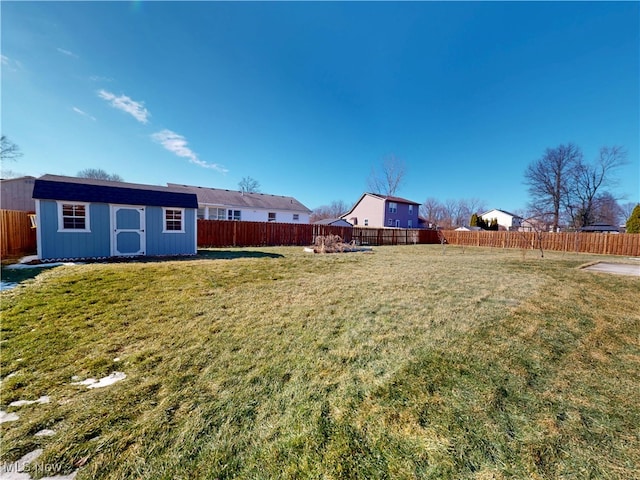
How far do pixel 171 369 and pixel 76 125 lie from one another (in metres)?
13.1

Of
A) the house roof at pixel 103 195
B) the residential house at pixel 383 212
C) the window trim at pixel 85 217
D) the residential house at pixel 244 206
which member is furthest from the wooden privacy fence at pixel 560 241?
the window trim at pixel 85 217

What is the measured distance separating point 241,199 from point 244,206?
1238mm

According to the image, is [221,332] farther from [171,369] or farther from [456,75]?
[456,75]

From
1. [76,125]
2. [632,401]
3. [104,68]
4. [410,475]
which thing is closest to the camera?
[410,475]

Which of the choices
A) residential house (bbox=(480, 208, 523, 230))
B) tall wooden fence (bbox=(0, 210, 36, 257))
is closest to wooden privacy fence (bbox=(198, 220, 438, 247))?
tall wooden fence (bbox=(0, 210, 36, 257))

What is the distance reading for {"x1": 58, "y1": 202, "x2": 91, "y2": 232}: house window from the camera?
841 cm

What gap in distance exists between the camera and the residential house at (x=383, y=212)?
3030 cm

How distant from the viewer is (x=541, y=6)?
26.6 ft

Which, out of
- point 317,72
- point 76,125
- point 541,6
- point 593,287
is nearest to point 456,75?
point 541,6

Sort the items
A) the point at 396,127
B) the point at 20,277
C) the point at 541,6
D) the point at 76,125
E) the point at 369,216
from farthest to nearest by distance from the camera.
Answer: the point at 369,216
the point at 396,127
the point at 76,125
the point at 541,6
the point at 20,277

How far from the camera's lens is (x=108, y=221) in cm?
911

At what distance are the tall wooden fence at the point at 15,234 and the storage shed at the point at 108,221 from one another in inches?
115

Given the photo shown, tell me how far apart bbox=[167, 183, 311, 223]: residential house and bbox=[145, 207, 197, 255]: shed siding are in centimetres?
1152

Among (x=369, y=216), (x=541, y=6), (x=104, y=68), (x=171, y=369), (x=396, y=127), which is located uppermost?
(x=396, y=127)
